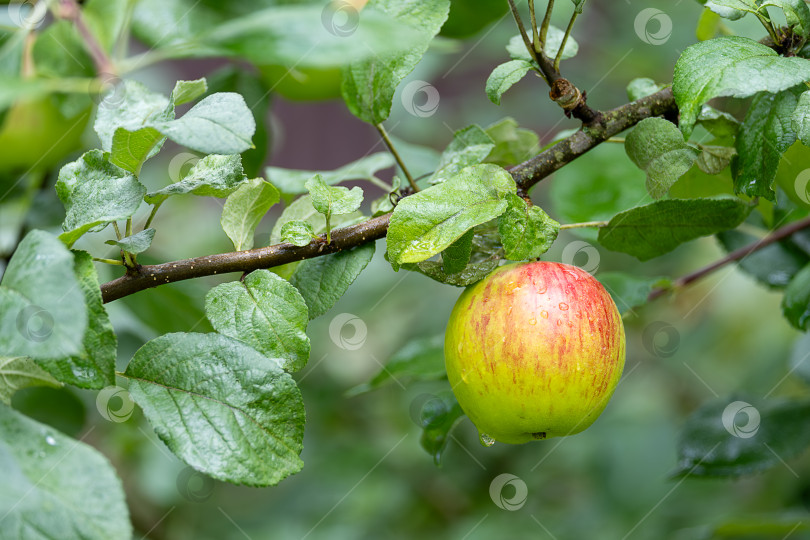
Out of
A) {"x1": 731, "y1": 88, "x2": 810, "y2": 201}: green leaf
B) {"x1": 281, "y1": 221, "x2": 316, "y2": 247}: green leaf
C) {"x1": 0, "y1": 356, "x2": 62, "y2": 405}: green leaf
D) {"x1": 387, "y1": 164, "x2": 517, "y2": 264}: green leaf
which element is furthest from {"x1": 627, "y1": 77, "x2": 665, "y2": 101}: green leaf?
{"x1": 0, "y1": 356, "x2": 62, "y2": 405}: green leaf

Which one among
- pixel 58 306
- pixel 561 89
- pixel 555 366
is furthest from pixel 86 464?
pixel 561 89

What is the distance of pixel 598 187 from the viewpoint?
961 mm

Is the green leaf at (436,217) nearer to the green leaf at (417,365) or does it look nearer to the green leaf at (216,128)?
the green leaf at (216,128)

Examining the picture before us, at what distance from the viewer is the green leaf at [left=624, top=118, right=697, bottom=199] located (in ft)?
2.04

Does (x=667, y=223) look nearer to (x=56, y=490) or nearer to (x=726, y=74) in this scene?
→ (x=726, y=74)

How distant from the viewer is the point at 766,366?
1501mm

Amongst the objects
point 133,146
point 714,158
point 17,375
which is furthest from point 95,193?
point 714,158

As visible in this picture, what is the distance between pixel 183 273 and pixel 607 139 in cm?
36

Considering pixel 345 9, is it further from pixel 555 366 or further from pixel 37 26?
pixel 37 26

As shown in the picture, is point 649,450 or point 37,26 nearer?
point 37,26

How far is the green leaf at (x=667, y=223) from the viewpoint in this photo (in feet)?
2.10

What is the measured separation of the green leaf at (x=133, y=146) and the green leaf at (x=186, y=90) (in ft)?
0.10

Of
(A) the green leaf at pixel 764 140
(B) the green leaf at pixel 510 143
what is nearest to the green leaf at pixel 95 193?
(B) the green leaf at pixel 510 143

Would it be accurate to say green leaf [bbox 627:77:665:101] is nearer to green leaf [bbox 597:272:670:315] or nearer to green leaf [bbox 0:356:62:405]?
green leaf [bbox 597:272:670:315]
